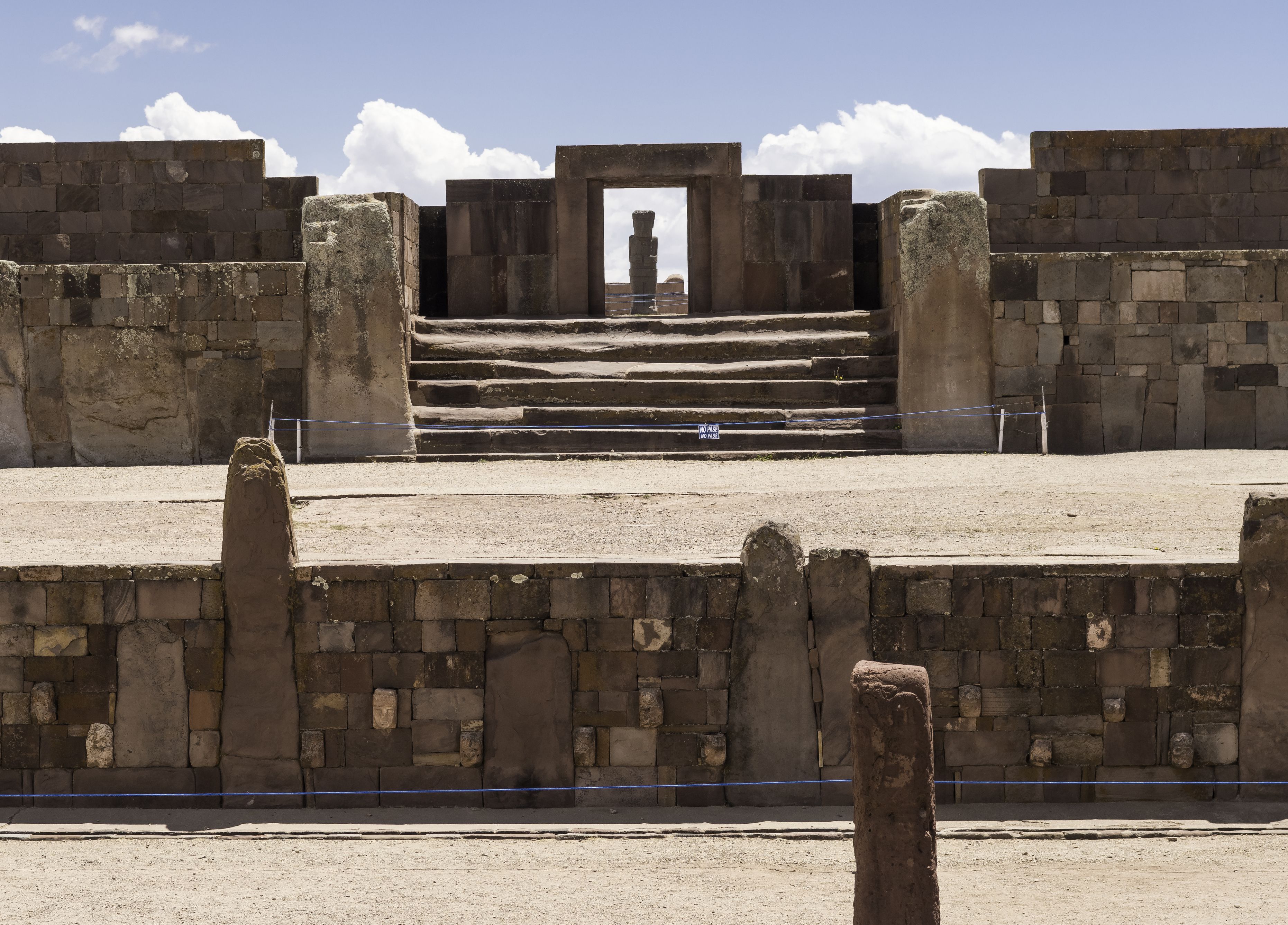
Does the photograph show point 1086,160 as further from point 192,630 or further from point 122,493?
point 192,630

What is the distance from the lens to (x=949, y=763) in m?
7.13

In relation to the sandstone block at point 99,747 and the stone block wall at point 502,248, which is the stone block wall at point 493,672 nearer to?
the sandstone block at point 99,747

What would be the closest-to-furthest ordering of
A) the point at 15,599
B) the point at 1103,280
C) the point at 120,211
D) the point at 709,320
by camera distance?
the point at 15,599 < the point at 1103,280 < the point at 709,320 < the point at 120,211

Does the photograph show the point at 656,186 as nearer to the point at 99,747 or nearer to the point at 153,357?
the point at 153,357

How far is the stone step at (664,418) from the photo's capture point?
12656 mm

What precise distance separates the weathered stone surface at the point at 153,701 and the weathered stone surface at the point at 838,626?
11.1 ft

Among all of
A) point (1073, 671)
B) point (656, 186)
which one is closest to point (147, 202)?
point (656, 186)

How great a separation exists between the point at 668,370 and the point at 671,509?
13.3ft

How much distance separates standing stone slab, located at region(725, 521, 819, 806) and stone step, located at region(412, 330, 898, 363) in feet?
22.4

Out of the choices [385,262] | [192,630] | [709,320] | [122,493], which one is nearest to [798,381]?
[709,320]

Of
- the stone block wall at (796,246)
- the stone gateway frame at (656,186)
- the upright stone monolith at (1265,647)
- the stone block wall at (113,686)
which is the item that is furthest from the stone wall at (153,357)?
the upright stone monolith at (1265,647)

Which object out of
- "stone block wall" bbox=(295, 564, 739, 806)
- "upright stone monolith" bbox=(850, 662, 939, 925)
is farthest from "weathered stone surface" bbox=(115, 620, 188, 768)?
"upright stone monolith" bbox=(850, 662, 939, 925)

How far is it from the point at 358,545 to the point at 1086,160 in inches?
425

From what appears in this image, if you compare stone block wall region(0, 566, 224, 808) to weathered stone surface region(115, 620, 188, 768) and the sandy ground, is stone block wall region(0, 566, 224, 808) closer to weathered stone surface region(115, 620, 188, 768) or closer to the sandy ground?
weathered stone surface region(115, 620, 188, 768)
